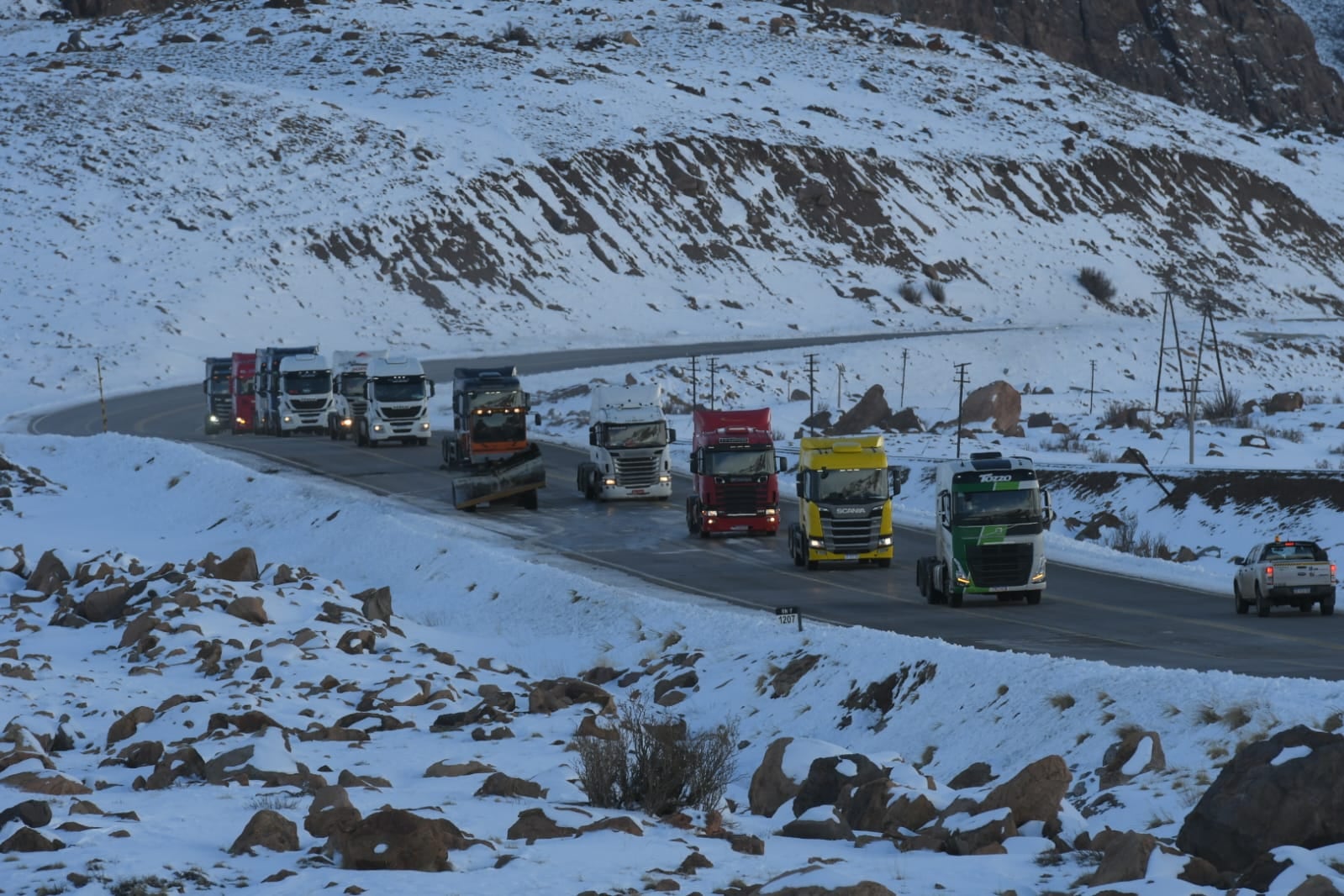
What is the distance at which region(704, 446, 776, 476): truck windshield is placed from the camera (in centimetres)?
4116

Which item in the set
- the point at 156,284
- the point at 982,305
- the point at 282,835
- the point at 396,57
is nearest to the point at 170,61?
the point at 396,57

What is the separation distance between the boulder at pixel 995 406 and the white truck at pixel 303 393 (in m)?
26.2

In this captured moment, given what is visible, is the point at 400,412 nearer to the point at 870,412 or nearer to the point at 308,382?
the point at 308,382

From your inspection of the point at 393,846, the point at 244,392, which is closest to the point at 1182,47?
the point at 244,392

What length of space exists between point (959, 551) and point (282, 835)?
732 inches

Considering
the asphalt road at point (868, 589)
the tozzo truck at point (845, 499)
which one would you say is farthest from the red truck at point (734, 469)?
the tozzo truck at point (845, 499)

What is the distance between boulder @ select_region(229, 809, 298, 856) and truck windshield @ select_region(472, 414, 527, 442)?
35491mm

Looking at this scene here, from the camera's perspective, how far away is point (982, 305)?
12081cm

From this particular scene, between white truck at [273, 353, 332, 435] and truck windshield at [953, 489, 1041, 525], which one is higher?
white truck at [273, 353, 332, 435]

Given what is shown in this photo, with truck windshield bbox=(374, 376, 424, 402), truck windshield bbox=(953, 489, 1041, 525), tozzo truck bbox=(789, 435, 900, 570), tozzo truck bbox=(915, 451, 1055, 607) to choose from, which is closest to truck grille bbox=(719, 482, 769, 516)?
tozzo truck bbox=(789, 435, 900, 570)

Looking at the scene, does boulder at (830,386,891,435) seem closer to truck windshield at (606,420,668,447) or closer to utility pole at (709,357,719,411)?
utility pole at (709,357,719,411)

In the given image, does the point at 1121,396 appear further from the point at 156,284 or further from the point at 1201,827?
the point at 1201,827

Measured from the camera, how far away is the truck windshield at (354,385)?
208 feet

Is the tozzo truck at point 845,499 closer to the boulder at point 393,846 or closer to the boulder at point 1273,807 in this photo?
the boulder at point 1273,807
